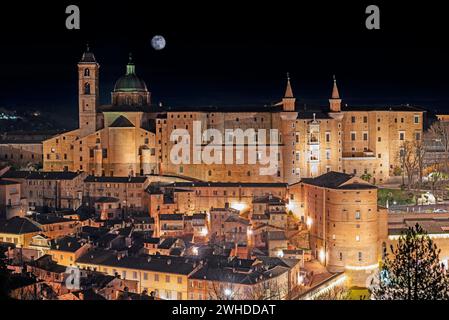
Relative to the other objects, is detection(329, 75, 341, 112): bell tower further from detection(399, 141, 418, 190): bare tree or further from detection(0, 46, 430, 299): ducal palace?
detection(399, 141, 418, 190): bare tree

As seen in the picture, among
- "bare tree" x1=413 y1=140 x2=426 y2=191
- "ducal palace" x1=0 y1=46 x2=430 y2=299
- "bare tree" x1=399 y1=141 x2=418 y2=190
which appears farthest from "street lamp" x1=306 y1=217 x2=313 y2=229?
"bare tree" x1=413 y1=140 x2=426 y2=191

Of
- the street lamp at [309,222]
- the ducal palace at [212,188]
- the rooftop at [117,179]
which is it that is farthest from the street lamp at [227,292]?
the rooftop at [117,179]

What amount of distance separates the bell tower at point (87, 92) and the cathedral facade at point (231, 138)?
0.19ft

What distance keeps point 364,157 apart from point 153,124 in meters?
12.4

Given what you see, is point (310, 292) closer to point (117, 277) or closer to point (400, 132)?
point (117, 277)

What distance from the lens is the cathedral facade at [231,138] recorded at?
111 feet

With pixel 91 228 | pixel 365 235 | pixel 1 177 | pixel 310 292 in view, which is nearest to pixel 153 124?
pixel 1 177

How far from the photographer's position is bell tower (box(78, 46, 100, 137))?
34.8 metres

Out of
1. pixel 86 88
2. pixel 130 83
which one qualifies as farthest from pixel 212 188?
pixel 130 83

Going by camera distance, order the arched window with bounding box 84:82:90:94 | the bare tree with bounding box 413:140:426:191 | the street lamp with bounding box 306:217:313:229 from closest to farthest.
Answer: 1. the street lamp with bounding box 306:217:313:229
2. the bare tree with bounding box 413:140:426:191
3. the arched window with bounding box 84:82:90:94

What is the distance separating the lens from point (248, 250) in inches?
942

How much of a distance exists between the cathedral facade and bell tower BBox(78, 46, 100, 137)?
57 mm

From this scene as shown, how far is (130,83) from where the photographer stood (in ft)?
129
